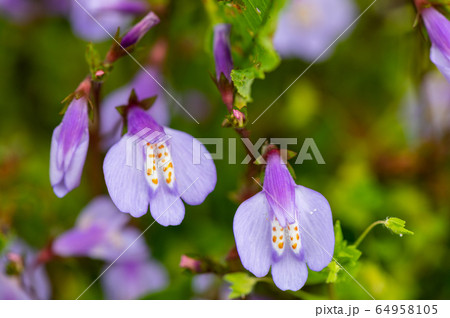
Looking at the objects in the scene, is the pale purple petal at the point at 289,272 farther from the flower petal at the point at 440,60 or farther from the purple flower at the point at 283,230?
the flower petal at the point at 440,60

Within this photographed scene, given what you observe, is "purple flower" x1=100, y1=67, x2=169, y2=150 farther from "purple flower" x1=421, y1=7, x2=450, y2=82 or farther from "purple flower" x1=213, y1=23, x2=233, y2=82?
"purple flower" x1=421, y1=7, x2=450, y2=82

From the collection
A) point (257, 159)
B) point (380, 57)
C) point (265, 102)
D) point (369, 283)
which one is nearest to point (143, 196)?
point (257, 159)

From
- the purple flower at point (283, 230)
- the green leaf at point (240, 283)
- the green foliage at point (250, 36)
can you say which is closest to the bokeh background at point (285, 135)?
the green foliage at point (250, 36)

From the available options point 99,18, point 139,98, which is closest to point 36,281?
point 139,98

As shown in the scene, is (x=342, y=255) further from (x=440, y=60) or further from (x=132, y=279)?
(x=132, y=279)

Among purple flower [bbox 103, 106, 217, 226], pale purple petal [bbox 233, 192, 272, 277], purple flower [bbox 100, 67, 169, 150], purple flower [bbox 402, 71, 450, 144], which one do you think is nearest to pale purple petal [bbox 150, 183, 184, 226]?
purple flower [bbox 103, 106, 217, 226]
